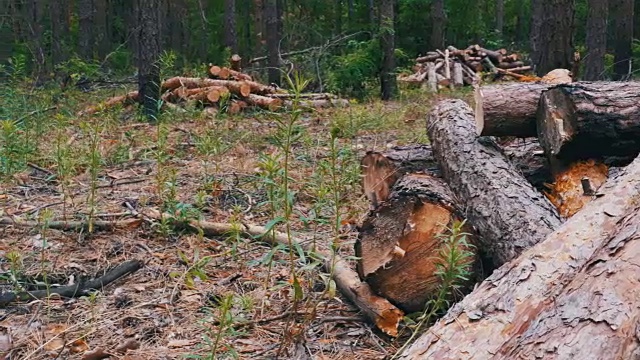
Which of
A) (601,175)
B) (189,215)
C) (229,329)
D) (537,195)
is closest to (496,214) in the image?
(537,195)

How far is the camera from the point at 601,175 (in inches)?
166

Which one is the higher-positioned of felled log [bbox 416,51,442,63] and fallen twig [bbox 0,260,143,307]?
fallen twig [bbox 0,260,143,307]

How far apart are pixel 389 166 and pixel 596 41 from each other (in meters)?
8.11

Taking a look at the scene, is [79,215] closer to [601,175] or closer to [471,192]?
[471,192]

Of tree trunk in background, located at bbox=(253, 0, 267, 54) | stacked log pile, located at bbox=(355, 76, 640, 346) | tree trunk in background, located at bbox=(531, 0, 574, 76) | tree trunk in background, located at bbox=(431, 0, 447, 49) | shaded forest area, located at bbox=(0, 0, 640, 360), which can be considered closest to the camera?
stacked log pile, located at bbox=(355, 76, 640, 346)

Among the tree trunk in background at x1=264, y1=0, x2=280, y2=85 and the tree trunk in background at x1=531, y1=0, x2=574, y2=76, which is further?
the tree trunk in background at x1=264, y1=0, x2=280, y2=85

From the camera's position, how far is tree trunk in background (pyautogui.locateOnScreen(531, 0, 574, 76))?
33.4 feet

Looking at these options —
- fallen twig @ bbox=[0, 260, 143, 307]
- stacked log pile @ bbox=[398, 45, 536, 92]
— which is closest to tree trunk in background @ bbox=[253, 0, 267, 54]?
stacked log pile @ bbox=[398, 45, 536, 92]

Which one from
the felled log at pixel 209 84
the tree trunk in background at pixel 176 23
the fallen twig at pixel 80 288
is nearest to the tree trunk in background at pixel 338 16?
the tree trunk in background at pixel 176 23

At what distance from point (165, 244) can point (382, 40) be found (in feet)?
29.4

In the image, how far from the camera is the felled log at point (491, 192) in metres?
3.25

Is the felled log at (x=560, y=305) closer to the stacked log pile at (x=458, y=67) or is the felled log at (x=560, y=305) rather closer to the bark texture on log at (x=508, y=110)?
the bark texture on log at (x=508, y=110)

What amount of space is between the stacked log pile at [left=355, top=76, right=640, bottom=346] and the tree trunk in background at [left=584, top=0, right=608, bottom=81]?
6946 millimetres

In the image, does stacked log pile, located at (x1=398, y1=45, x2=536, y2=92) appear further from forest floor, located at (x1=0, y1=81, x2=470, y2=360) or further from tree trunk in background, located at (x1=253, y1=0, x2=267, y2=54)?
forest floor, located at (x1=0, y1=81, x2=470, y2=360)
